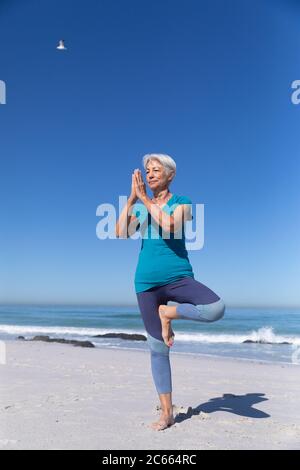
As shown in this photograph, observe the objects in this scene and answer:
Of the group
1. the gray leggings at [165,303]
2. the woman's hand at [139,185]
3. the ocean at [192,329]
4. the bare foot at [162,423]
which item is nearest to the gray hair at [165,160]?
the woman's hand at [139,185]

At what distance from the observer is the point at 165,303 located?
3.27m

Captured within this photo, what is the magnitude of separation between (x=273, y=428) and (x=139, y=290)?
50.9 inches

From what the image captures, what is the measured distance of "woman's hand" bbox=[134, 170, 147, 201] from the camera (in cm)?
307

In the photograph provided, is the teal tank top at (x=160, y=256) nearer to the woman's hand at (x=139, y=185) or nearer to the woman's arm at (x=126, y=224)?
the woman's arm at (x=126, y=224)

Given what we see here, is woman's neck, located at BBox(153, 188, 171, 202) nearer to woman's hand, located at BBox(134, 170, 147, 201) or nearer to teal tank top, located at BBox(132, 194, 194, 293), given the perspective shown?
teal tank top, located at BBox(132, 194, 194, 293)

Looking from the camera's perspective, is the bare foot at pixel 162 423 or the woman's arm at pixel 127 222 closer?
the bare foot at pixel 162 423

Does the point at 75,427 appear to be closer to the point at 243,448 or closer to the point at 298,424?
the point at 243,448

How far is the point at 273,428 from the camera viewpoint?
127 inches

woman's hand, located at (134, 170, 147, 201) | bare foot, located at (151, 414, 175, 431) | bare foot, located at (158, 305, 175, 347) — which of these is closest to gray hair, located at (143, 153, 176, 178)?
woman's hand, located at (134, 170, 147, 201)

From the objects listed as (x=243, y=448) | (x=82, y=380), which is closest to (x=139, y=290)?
(x=243, y=448)

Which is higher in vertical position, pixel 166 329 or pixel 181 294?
pixel 181 294

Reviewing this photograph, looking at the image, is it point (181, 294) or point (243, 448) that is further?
point (181, 294)

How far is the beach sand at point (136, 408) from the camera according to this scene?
281 centimetres

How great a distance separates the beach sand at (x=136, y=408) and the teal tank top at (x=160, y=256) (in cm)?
96
